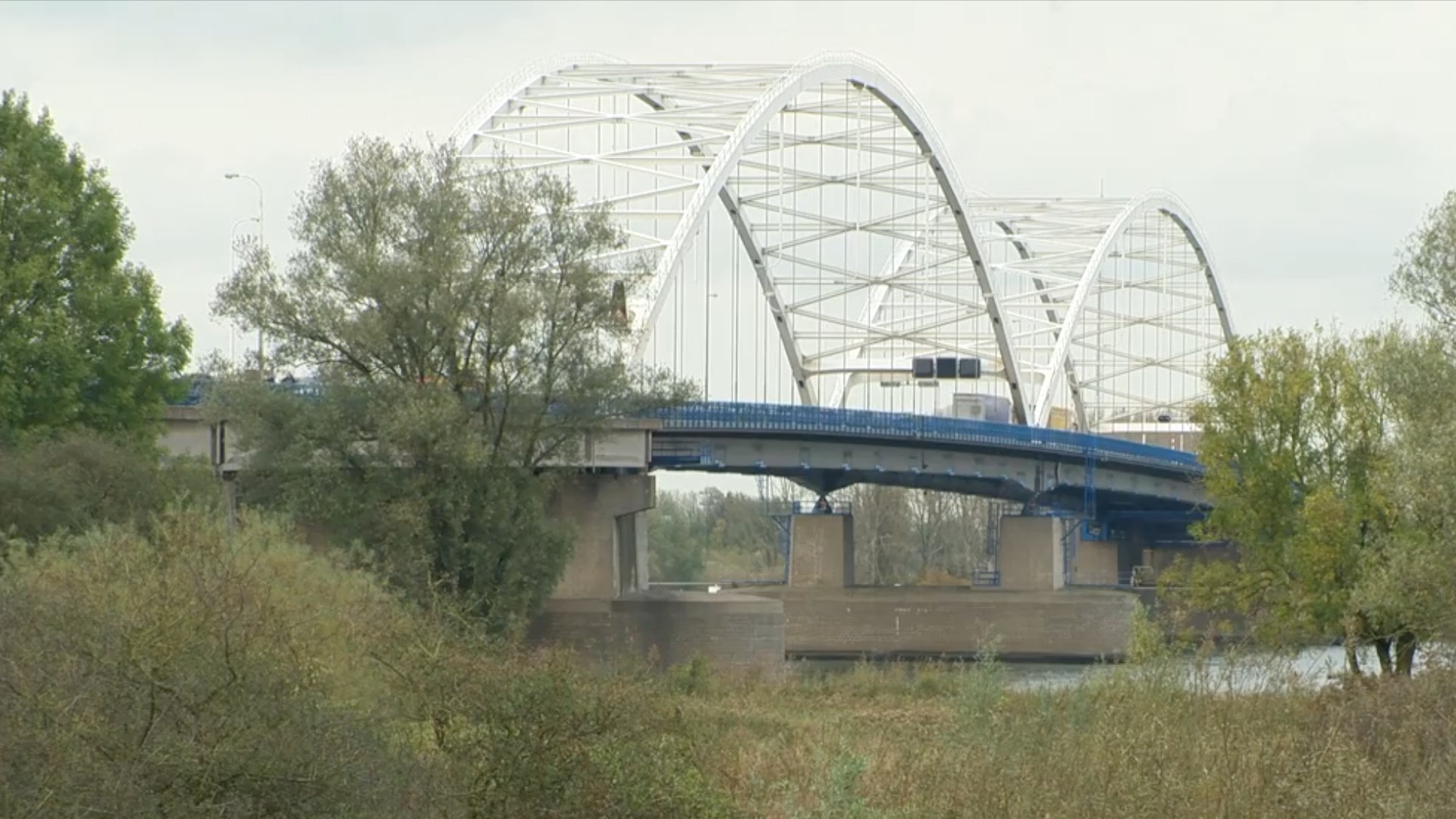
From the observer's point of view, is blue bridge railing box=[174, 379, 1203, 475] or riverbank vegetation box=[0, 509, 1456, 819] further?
blue bridge railing box=[174, 379, 1203, 475]

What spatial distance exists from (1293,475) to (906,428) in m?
26.9

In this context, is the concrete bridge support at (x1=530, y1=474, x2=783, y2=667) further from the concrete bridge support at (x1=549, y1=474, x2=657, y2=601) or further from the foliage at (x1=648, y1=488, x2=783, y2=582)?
the foliage at (x1=648, y1=488, x2=783, y2=582)

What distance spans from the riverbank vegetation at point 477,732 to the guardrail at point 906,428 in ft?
103

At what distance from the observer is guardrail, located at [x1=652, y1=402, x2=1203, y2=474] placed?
2486 inches

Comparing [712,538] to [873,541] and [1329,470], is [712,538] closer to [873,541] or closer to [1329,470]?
[873,541]

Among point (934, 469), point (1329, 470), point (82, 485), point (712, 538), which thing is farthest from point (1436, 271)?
point (712, 538)

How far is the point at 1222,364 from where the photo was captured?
4491cm

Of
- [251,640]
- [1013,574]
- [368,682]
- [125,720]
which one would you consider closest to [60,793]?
[125,720]

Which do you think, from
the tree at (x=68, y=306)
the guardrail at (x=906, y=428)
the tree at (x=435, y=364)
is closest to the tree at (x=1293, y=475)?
the tree at (x=435, y=364)

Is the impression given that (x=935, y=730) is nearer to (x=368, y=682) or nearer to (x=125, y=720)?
(x=368, y=682)

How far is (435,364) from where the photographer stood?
1619 inches

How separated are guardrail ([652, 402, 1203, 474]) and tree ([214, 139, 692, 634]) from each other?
30.1 ft

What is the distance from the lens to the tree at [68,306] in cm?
3809

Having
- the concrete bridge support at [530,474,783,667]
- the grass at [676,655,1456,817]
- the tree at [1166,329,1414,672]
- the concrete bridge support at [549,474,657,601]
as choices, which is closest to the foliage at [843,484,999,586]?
the concrete bridge support at [530,474,783,667]
